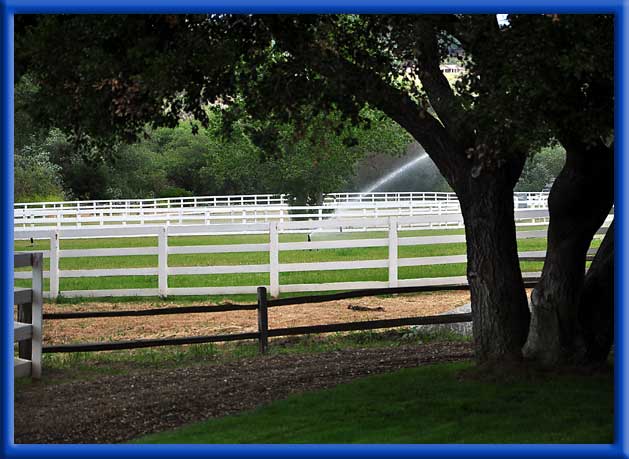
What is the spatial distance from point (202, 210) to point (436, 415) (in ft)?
36.8

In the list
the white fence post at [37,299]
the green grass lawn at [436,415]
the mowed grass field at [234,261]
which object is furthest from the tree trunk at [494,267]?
the mowed grass field at [234,261]

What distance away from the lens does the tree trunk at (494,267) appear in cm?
759

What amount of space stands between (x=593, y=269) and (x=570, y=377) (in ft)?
2.99

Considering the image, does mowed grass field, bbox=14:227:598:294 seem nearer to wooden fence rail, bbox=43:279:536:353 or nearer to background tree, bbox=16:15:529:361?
wooden fence rail, bbox=43:279:536:353

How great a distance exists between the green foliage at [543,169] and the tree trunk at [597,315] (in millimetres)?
14781

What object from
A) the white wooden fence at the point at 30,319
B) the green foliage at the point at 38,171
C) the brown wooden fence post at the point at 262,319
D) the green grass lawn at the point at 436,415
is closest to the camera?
the green grass lawn at the point at 436,415

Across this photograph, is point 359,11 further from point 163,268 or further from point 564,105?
point 163,268

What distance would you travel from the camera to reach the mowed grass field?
52.6 ft

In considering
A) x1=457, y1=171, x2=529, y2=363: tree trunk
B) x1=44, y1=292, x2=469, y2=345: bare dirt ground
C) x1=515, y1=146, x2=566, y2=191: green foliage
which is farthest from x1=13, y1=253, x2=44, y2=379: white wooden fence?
x1=515, y1=146, x2=566, y2=191: green foliage

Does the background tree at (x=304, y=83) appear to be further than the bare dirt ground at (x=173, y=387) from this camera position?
No

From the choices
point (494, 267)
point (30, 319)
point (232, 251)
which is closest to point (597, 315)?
point (494, 267)

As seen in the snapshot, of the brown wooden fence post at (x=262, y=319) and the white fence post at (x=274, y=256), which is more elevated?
the white fence post at (x=274, y=256)

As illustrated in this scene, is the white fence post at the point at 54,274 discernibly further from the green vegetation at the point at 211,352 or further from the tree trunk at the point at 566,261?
the tree trunk at the point at 566,261

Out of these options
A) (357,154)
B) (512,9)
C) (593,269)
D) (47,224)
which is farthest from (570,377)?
(47,224)
